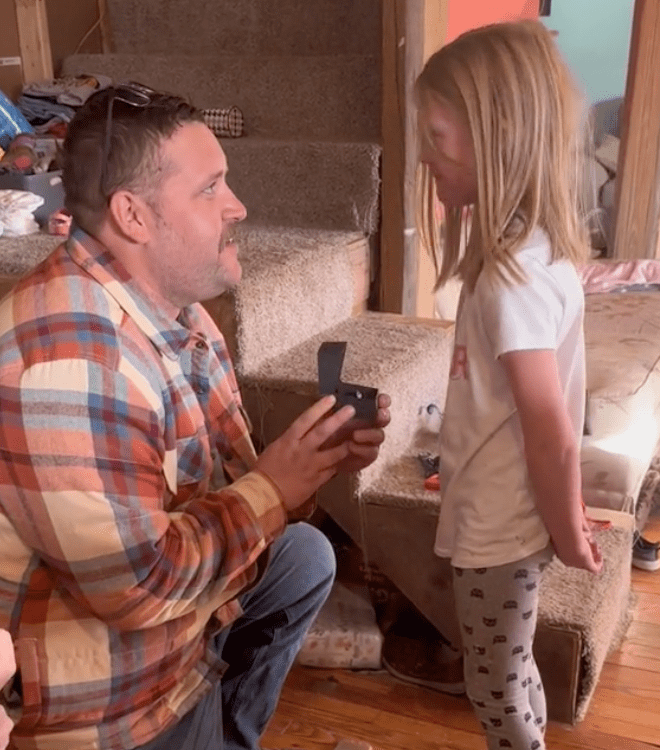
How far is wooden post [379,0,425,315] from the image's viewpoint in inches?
77.6

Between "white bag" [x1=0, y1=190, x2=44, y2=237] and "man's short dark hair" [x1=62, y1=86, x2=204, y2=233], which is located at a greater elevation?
"man's short dark hair" [x1=62, y1=86, x2=204, y2=233]

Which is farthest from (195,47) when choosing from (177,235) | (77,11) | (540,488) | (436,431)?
(540,488)

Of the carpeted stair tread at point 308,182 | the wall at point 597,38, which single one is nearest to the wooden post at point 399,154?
the carpeted stair tread at point 308,182

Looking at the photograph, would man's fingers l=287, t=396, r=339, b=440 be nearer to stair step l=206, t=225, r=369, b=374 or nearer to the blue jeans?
the blue jeans

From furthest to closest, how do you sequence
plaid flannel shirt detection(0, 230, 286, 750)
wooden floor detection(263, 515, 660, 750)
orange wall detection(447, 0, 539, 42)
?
orange wall detection(447, 0, 539, 42)
wooden floor detection(263, 515, 660, 750)
plaid flannel shirt detection(0, 230, 286, 750)

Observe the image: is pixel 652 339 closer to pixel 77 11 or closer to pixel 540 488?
pixel 540 488

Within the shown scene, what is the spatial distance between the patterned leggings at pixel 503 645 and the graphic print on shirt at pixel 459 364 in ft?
0.83

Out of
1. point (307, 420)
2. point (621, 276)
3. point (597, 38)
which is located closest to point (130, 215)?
point (307, 420)

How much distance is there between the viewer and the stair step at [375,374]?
1.67 metres

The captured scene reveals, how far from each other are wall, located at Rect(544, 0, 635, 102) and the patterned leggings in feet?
13.3

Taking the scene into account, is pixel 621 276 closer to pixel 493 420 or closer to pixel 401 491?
pixel 401 491

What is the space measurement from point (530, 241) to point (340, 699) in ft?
3.13

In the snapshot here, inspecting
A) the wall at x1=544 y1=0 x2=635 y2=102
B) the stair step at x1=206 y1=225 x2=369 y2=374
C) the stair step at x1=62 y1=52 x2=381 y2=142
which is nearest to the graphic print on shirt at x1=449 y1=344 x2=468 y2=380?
the stair step at x1=206 y1=225 x2=369 y2=374

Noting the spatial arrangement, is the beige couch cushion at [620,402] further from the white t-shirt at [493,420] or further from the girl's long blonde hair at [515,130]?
the girl's long blonde hair at [515,130]
